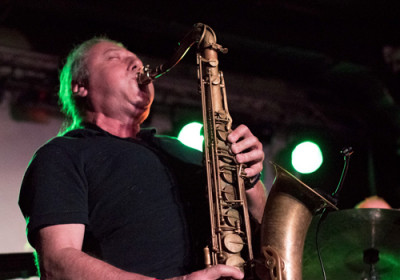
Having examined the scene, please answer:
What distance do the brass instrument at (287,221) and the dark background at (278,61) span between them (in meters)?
2.61

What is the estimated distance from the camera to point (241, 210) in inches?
89.4

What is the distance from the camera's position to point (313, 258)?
2.78 metres

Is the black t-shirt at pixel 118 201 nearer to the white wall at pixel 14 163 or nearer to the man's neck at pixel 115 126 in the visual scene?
the man's neck at pixel 115 126

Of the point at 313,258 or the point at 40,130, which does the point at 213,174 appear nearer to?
the point at 313,258

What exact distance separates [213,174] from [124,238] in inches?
23.4

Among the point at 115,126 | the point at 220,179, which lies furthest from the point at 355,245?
the point at 115,126

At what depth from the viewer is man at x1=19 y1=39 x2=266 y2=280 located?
6.50ft

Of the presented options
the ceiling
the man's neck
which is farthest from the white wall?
the man's neck

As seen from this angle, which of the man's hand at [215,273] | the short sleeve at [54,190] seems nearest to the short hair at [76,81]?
the short sleeve at [54,190]

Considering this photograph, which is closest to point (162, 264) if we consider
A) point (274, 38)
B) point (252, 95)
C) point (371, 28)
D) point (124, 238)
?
point (124, 238)

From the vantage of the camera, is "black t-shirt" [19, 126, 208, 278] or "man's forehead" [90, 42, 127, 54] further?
"man's forehead" [90, 42, 127, 54]

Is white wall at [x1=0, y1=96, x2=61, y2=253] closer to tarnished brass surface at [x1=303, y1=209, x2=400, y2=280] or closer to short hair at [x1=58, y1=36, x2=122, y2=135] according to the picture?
short hair at [x1=58, y1=36, x2=122, y2=135]

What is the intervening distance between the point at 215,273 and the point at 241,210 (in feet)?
1.83

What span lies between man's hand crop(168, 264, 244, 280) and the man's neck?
1.45 m
